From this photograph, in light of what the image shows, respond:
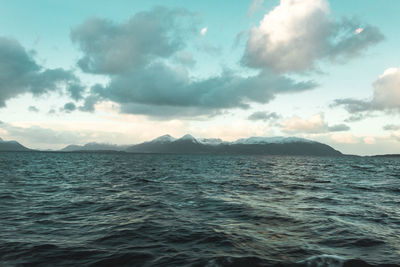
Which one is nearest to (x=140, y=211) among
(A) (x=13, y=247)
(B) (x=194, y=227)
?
(B) (x=194, y=227)

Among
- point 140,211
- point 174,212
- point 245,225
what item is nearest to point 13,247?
point 140,211

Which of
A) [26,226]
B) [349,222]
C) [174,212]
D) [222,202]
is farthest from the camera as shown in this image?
[222,202]

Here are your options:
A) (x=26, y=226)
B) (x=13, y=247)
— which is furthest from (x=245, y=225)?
(x=26, y=226)

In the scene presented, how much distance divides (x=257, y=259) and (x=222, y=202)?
35.0ft

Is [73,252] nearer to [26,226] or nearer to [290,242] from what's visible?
[26,226]

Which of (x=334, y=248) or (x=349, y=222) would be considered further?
(x=349, y=222)

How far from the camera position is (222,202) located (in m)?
19.8

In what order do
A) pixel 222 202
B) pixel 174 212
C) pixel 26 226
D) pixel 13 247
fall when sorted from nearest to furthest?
1. pixel 13 247
2. pixel 26 226
3. pixel 174 212
4. pixel 222 202

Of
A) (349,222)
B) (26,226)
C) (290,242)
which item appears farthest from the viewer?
(349,222)

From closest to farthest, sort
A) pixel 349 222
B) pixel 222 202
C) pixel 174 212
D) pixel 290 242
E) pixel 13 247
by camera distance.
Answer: pixel 13 247
pixel 290 242
pixel 349 222
pixel 174 212
pixel 222 202

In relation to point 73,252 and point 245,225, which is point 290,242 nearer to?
point 245,225

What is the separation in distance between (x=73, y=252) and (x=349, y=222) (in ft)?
45.5

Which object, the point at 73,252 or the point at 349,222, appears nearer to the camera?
the point at 73,252

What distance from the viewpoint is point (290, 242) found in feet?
36.1
